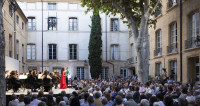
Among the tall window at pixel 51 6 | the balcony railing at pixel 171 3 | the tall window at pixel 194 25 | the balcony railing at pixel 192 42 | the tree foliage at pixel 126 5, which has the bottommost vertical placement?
the balcony railing at pixel 192 42

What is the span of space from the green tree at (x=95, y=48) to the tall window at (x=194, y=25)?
14.3m

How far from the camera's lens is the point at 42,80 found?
13578 millimetres

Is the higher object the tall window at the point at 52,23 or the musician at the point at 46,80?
the tall window at the point at 52,23

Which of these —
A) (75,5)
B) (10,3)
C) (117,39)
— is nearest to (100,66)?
(117,39)

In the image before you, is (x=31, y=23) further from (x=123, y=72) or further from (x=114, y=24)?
(x=123, y=72)

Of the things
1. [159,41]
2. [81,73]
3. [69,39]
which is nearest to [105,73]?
[81,73]

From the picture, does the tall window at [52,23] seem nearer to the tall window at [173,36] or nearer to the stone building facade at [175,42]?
the stone building facade at [175,42]

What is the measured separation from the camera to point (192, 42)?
49.8 feet

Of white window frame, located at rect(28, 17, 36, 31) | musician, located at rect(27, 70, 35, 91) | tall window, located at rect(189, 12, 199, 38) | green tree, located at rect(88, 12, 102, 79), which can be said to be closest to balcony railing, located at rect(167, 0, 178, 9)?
tall window, located at rect(189, 12, 199, 38)

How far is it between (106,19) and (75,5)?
408 centimetres

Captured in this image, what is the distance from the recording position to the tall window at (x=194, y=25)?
14.9m

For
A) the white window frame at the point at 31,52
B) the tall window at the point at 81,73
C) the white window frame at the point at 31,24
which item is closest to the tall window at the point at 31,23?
the white window frame at the point at 31,24

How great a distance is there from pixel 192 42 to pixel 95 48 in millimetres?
14770

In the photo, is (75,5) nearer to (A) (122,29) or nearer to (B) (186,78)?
(A) (122,29)
